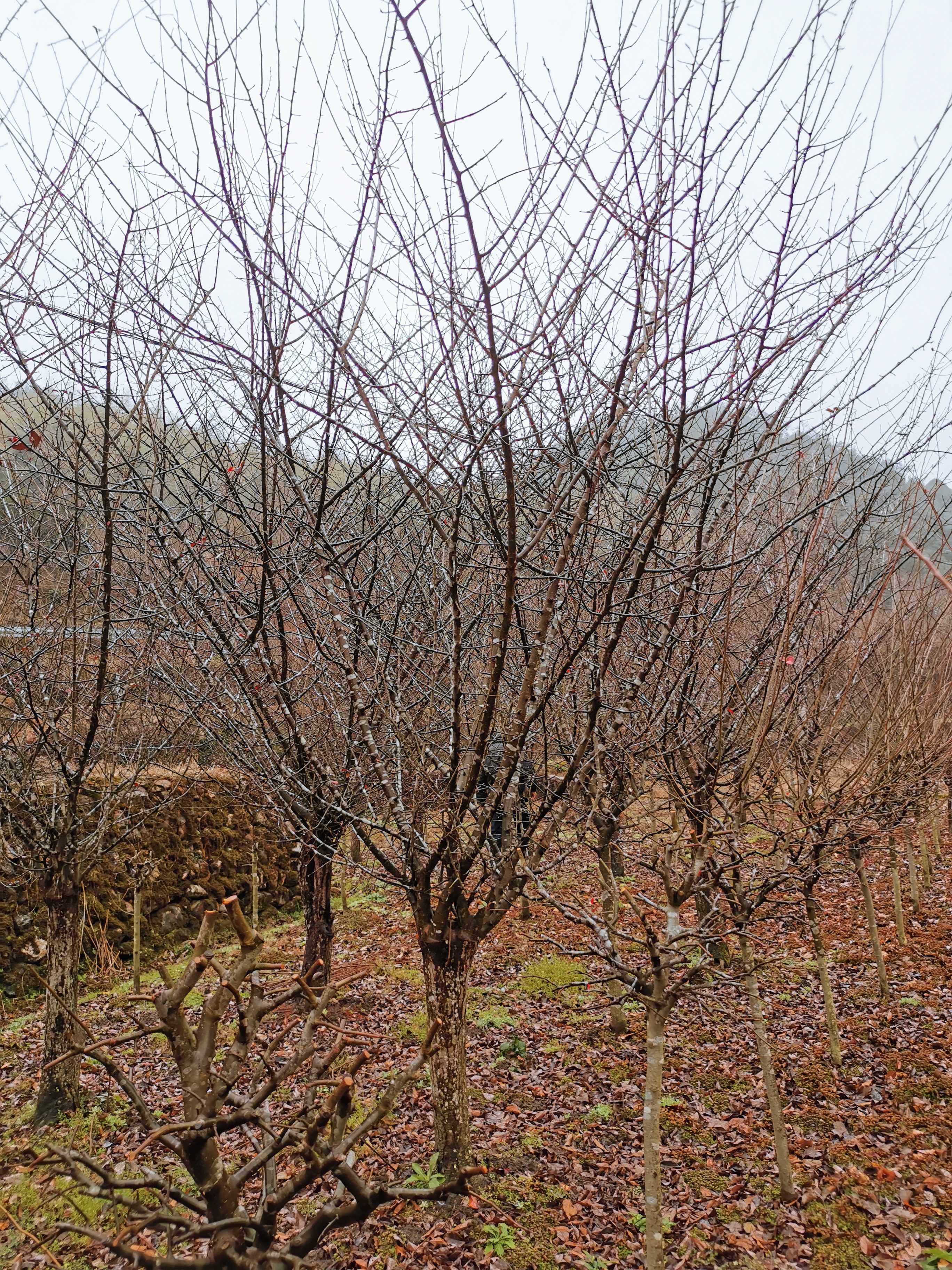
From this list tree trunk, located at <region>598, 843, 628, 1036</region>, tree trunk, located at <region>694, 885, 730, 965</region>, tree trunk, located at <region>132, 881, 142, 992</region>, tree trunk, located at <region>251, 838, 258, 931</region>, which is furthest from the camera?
tree trunk, located at <region>251, 838, 258, 931</region>

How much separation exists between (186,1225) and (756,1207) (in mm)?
4103

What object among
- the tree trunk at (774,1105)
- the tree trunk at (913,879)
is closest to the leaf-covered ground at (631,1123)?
the tree trunk at (774,1105)

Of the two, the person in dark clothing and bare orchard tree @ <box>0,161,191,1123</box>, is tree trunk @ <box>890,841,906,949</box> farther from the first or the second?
bare orchard tree @ <box>0,161,191,1123</box>

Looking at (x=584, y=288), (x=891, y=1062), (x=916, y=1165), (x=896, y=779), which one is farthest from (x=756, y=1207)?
(x=584, y=288)

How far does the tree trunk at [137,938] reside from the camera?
7.20 meters

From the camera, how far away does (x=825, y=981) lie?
5371 mm

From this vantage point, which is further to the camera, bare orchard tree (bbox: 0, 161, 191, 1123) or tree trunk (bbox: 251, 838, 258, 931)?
tree trunk (bbox: 251, 838, 258, 931)

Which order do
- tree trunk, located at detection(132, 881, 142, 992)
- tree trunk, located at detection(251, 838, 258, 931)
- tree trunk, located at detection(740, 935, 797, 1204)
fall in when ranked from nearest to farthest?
1. tree trunk, located at detection(740, 935, 797, 1204)
2. tree trunk, located at detection(132, 881, 142, 992)
3. tree trunk, located at detection(251, 838, 258, 931)

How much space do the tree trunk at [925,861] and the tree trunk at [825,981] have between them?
5.50 m

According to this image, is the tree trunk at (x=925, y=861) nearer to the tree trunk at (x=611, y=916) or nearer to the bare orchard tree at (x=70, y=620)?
the tree trunk at (x=611, y=916)

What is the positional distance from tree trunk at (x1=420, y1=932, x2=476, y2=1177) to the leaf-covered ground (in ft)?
1.36

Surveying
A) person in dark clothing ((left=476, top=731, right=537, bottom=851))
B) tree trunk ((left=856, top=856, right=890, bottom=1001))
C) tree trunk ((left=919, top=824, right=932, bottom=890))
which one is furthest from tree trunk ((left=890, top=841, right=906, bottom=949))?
person in dark clothing ((left=476, top=731, right=537, bottom=851))

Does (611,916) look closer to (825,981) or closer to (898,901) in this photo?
(825,981)

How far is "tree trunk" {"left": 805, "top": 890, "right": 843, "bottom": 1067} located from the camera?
5.27 m
